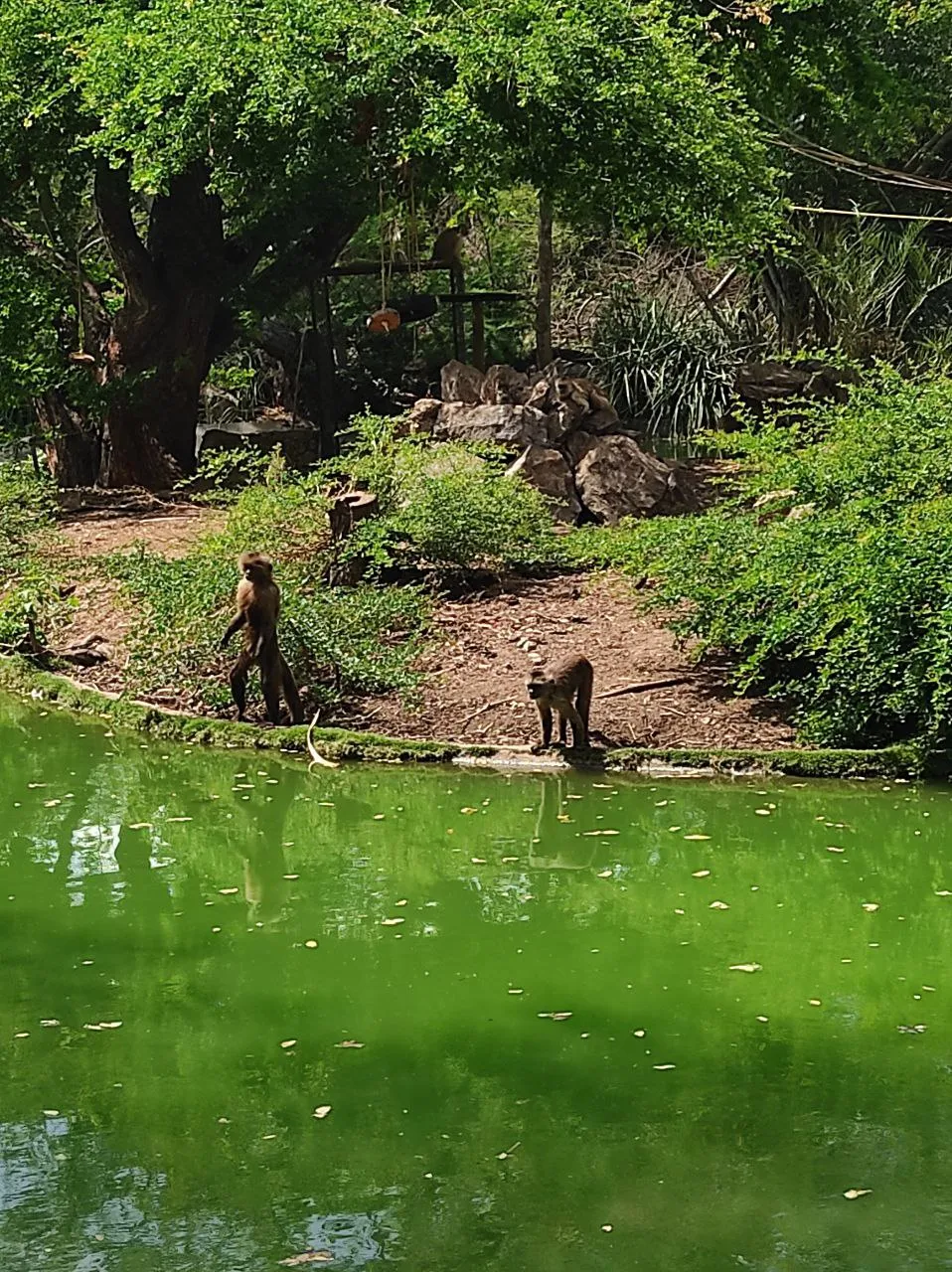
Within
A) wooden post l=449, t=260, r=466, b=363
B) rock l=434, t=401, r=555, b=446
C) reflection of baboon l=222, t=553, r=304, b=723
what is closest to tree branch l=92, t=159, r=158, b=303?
rock l=434, t=401, r=555, b=446

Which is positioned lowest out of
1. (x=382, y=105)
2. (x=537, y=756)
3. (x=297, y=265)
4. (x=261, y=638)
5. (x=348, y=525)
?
(x=537, y=756)

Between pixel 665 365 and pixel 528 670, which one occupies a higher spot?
pixel 665 365

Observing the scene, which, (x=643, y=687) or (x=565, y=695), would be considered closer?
(x=565, y=695)

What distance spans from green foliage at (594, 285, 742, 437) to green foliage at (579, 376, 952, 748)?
413 inches

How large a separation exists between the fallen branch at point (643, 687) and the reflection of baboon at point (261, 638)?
166 centimetres

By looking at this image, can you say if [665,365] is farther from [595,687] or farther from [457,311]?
[595,687]

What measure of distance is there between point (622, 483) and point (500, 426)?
1180 mm

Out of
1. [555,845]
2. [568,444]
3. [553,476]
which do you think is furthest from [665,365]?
[555,845]

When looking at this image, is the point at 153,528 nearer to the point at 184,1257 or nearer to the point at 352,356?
the point at 352,356

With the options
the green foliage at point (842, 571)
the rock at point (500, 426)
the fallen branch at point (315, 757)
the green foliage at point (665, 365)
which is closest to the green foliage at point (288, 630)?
the fallen branch at point (315, 757)

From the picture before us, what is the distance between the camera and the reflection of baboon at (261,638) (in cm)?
838

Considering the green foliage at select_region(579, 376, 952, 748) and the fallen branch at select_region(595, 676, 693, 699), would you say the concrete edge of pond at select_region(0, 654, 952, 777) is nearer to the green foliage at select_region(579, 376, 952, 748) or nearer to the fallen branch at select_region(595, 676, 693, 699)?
the green foliage at select_region(579, 376, 952, 748)

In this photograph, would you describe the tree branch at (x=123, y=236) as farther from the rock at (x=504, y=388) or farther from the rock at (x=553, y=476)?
the rock at (x=553, y=476)

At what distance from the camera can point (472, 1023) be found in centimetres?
517
